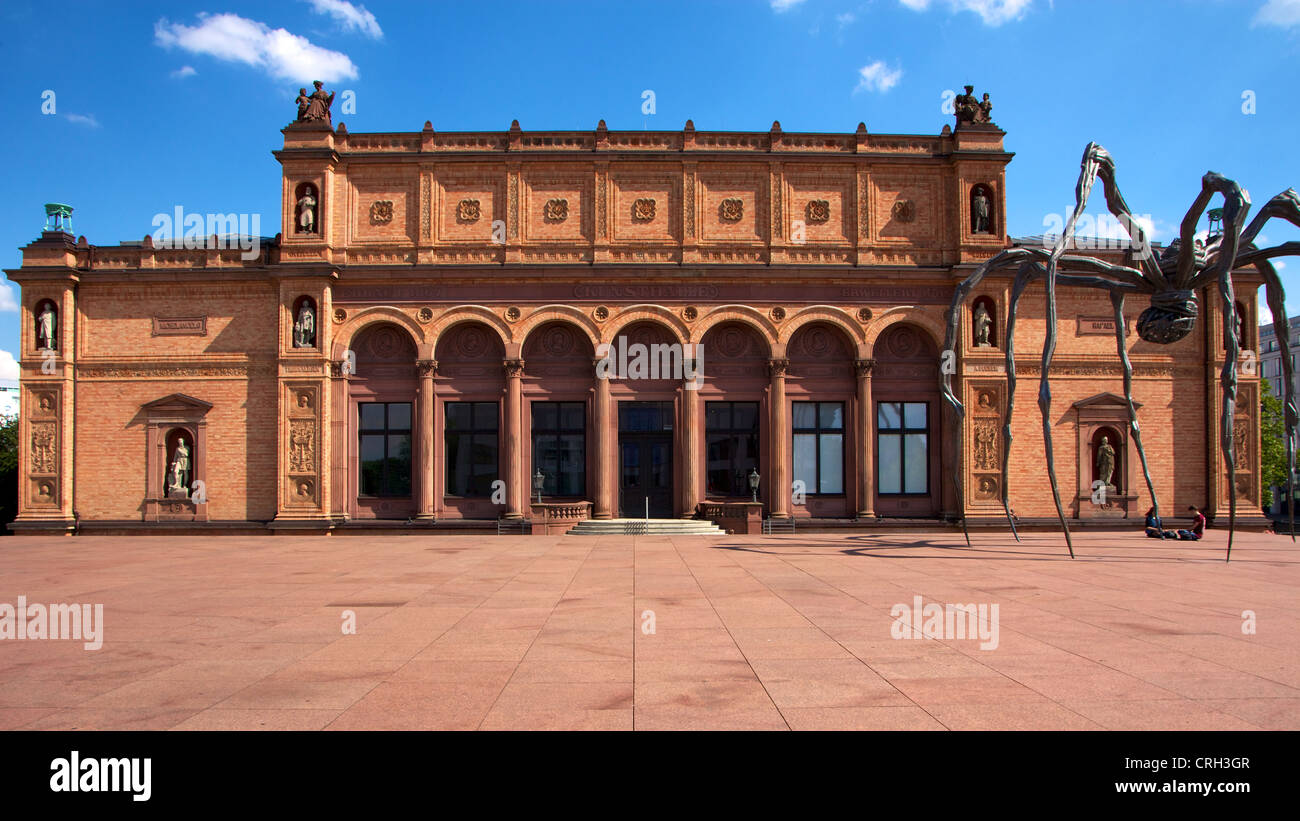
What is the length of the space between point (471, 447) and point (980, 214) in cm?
2108

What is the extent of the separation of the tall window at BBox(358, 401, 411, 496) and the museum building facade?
8 centimetres

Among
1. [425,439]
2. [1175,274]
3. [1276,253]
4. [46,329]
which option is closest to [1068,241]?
[1175,274]

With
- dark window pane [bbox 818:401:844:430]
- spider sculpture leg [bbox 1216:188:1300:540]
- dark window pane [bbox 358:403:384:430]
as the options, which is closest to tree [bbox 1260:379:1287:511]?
dark window pane [bbox 818:401:844:430]

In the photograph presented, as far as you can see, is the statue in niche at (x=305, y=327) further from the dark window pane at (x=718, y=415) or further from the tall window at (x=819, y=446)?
the tall window at (x=819, y=446)

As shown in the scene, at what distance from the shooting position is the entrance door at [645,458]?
30562 millimetres

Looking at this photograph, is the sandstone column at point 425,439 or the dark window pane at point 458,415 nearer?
the sandstone column at point 425,439

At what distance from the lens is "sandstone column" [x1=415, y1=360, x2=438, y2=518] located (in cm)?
2973

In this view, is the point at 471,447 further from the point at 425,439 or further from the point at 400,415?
the point at 400,415

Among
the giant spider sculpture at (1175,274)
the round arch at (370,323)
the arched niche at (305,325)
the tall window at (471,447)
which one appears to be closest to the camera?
the giant spider sculpture at (1175,274)

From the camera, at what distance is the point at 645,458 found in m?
30.6

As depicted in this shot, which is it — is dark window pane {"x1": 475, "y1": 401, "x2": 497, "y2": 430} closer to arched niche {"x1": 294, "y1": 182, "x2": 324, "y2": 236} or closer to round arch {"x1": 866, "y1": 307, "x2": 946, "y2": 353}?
arched niche {"x1": 294, "y1": 182, "x2": 324, "y2": 236}

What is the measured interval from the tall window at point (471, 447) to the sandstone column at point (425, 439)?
761mm

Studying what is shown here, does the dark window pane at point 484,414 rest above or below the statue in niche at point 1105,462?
above
